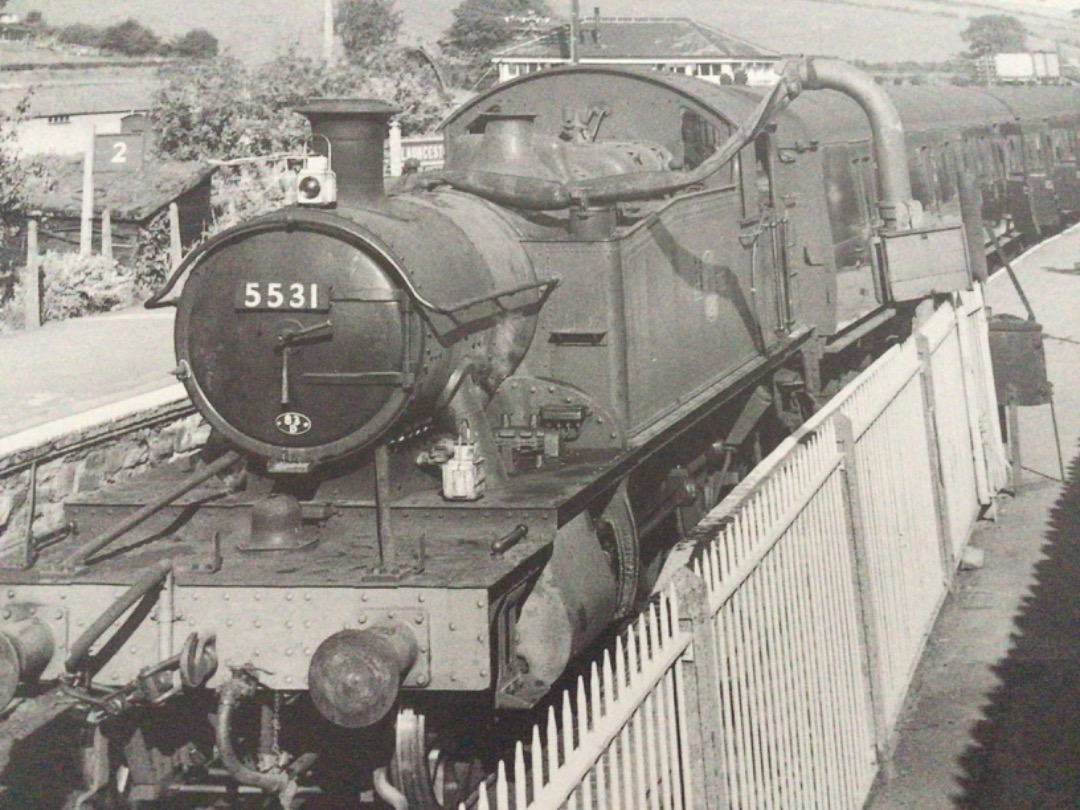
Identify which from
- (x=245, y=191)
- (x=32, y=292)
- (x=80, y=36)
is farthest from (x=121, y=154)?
(x=80, y=36)

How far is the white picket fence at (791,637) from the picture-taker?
10.8 feet

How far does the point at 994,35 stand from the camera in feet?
302

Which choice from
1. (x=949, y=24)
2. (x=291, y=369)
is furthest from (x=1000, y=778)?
(x=949, y=24)

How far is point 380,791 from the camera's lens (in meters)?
4.77

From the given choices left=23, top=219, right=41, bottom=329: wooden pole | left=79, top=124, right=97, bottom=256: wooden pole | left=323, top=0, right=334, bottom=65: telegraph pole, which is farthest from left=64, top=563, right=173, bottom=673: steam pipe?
left=323, top=0, right=334, bottom=65: telegraph pole

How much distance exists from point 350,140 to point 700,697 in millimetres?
2918

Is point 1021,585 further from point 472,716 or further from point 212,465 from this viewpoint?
point 212,465

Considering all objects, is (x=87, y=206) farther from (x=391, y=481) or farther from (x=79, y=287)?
(x=391, y=481)

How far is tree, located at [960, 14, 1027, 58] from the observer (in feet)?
286

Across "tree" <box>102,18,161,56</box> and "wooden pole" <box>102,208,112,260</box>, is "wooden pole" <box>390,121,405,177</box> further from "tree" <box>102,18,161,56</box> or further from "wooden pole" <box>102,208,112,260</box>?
"tree" <box>102,18,161,56</box>

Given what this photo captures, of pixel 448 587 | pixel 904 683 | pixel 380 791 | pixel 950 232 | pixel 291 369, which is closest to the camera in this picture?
pixel 448 587

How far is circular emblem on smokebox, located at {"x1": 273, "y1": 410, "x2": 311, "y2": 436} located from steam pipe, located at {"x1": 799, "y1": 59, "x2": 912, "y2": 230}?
4.10 metres

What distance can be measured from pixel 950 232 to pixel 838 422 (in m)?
2.84

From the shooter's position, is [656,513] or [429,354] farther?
[656,513]
